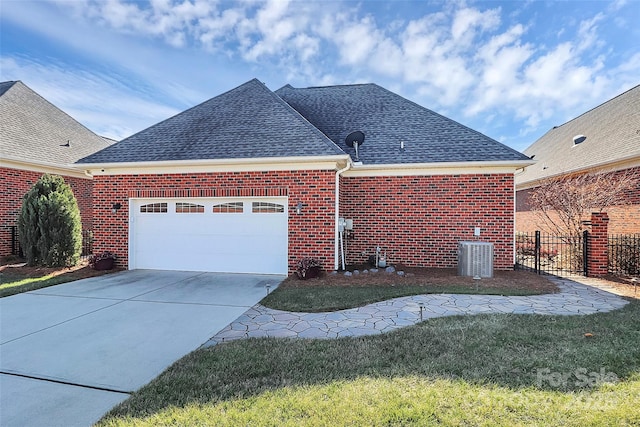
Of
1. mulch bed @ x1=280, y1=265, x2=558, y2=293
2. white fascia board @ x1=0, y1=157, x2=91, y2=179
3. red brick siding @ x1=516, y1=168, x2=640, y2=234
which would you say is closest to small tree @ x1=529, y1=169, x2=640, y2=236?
red brick siding @ x1=516, y1=168, x2=640, y2=234

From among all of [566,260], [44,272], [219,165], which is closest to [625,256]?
[566,260]

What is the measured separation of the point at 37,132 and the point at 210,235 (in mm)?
9977

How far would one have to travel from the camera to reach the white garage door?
9047mm

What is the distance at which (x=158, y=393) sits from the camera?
10.0 ft

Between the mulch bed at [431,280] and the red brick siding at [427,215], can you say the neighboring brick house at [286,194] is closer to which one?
the red brick siding at [427,215]

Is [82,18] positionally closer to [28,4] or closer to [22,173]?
[28,4]

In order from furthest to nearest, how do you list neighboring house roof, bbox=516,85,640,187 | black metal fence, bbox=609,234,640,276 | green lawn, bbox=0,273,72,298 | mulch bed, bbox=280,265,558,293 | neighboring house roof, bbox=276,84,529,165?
neighboring house roof, bbox=516,85,640,187 → neighboring house roof, bbox=276,84,529,165 → black metal fence, bbox=609,234,640,276 → mulch bed, bbox=280,265,558,293 → green lawn, bbox=0,273,72,298

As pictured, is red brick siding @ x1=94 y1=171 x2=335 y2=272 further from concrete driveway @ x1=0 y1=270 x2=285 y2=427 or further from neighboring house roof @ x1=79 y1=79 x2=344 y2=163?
concrete driveway @ x1=0 y1=270 x2=285 y2=427

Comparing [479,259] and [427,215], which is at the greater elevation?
[427,215]

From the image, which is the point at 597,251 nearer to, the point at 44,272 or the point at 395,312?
the point at 395,312

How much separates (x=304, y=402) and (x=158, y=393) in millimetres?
1393

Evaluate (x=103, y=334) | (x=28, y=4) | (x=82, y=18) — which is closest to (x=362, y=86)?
(x=82, y=18)

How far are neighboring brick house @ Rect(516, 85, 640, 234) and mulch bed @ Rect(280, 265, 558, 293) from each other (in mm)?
4154

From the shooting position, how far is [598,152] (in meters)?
12.8
